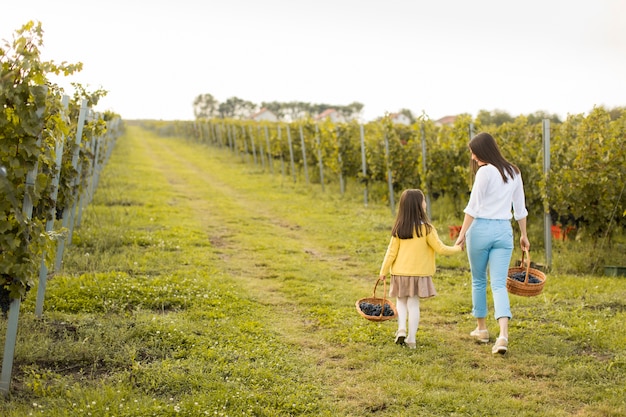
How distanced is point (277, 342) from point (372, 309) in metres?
0.81

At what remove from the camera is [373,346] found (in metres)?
4.87

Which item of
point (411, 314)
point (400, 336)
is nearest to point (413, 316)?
point (411, 314)

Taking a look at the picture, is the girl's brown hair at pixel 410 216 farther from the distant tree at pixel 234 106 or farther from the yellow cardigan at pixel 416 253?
the distant tree at pixel 234 106

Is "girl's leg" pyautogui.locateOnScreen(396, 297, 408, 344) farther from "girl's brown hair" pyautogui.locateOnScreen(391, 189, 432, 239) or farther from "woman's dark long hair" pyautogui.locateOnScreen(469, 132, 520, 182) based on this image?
"woman's dark long hair" pyautogui.locateOnScreen(469, 132, 520, 182)

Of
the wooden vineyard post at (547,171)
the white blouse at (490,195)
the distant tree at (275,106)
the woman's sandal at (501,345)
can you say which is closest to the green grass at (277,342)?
the woman's sandal at (501,345)

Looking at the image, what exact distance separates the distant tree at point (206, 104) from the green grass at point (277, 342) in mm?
103720

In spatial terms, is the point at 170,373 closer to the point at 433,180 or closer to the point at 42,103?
the point at 42,103

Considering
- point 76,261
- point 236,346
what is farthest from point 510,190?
point 76,261

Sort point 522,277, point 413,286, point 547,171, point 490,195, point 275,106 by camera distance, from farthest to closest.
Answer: point 275,106, point 547,171, point 522,277, point 413,286, point 490,195

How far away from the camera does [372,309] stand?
4926mm

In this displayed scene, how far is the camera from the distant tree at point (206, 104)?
359 ft

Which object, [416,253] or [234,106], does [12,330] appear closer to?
[416,253]

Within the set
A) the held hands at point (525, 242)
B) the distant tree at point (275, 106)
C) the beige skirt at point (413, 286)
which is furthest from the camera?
the distant tree at point (275, 106)

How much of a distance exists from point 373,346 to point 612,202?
5002mm
